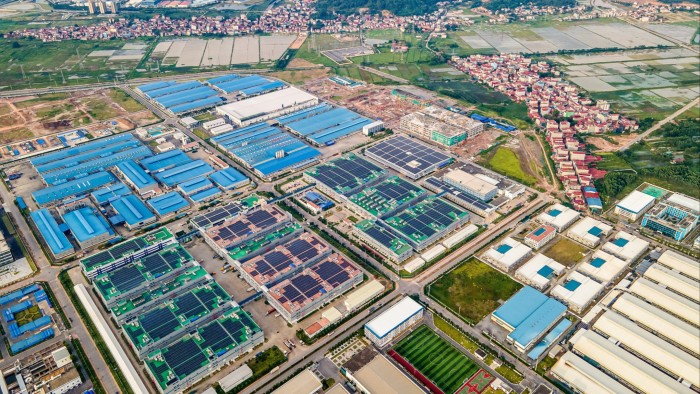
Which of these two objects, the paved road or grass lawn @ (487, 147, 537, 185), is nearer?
grass lawn @ (487, 147, 537, 185)

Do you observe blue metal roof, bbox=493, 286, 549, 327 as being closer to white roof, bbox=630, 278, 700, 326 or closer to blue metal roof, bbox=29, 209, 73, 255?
white roof, bbox=630, 278, 700, 326

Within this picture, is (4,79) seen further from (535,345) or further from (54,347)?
(535,345)

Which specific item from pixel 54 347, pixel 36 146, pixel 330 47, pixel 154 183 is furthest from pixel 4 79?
pixel 54 347

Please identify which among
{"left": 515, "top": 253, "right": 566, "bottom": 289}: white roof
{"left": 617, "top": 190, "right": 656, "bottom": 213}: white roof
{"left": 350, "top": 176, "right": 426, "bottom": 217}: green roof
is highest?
{"left": 350, "top": 176, "right": 426, "bottom": 217}: green roof

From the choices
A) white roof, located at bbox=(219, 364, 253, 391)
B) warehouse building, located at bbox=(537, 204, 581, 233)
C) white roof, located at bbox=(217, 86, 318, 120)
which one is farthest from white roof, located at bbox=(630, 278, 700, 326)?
white roof, located at bbox=(217, 86, 318, 120)

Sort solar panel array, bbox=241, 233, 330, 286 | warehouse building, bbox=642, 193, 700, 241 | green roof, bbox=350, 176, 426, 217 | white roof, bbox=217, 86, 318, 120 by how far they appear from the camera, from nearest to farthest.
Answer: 1. solar panel array, bbox=241, 233, 330, 286
2. warehouse building, bbox=642, 193, 700, 241
3. green roof, bbox=350, 176, 426, 217
4. white roof, bbox=217, 86, 318, 120

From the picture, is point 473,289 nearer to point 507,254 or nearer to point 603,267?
point 507,254

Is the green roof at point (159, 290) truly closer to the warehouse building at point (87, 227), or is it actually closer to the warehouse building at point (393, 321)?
the warehouse building at point (87, 227)
